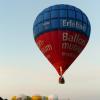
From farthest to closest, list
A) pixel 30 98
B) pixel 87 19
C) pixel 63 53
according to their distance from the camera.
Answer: pixel 30 98 → pixel 87 19 → pixel 63 53

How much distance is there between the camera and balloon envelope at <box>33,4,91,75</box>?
33.8 meters

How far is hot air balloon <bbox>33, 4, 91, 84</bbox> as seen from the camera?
33.8m

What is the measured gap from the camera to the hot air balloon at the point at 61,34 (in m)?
33.8

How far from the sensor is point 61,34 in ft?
111

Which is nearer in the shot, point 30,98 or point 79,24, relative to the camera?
point 79,24

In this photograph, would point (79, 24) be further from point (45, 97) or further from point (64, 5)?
point (45, 97)

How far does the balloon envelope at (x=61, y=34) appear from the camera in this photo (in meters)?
33.8

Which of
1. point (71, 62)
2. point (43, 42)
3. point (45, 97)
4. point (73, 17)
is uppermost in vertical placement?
Result: point (73, 17)

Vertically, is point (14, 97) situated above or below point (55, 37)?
below

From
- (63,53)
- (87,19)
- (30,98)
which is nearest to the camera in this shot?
(63,53)

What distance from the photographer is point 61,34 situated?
3394 centimetres

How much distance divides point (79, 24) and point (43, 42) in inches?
162

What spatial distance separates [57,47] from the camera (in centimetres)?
3381

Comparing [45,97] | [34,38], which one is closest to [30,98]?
[45,97]
